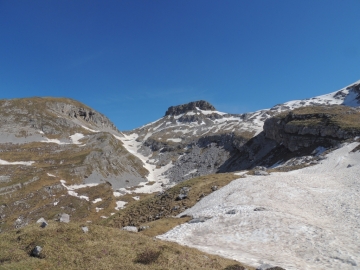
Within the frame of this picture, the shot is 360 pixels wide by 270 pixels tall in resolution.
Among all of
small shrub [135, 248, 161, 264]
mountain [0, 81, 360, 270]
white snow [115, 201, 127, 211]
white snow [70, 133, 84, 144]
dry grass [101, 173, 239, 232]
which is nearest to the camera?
small shrub [135, 248, 161, 264]

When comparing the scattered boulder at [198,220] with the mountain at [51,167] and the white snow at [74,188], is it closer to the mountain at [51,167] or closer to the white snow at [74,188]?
the mountain at [51,167]

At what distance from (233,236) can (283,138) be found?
115 metres

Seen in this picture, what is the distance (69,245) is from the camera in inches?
666

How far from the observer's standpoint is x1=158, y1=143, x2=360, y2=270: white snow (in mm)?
20516

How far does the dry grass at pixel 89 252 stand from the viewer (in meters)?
15.0

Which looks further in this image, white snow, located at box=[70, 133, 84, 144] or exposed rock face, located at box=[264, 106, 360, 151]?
white snow, located at box=[70, 133, 84, 144]

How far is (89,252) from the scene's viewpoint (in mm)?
16406

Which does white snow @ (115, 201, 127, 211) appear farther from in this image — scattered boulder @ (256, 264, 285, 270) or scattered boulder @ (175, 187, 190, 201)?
scattered boulder @ (256, 264, 285, 270)

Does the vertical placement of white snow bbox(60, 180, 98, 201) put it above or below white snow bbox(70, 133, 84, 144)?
below

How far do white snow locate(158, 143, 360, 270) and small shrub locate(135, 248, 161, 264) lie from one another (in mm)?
6532

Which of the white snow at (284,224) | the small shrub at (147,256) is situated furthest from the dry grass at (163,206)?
the small shrub at (147,256)

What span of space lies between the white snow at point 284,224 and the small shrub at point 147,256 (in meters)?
6.53

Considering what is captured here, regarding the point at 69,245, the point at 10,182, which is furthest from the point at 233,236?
the point at 10,182

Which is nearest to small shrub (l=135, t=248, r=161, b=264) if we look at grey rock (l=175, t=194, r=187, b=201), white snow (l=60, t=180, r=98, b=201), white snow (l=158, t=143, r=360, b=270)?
white snow (l=158, t=143, r=360, b=270)
